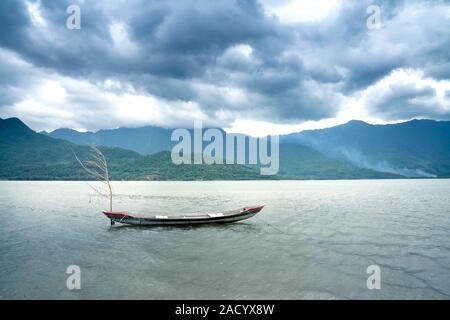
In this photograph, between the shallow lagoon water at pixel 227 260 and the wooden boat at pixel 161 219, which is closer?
the shallow lagoon water at pixel 227 260

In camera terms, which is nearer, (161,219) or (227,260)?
(227,260)

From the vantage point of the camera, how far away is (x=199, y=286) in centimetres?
1232

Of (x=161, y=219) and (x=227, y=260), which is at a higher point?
(x=161, y=219)

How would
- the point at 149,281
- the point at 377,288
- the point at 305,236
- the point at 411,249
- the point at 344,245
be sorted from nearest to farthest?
the point at 377,288
the point at 149,281
the point at 411,249
the point at 344,245
the point at 305,236

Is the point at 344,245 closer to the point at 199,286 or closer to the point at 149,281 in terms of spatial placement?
the point at 199,286

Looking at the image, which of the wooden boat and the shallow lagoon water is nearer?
the shallow lagoon water

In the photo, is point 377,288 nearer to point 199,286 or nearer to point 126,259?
point 199,286

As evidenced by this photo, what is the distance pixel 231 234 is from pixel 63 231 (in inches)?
632

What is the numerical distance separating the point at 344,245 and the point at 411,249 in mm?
4320
